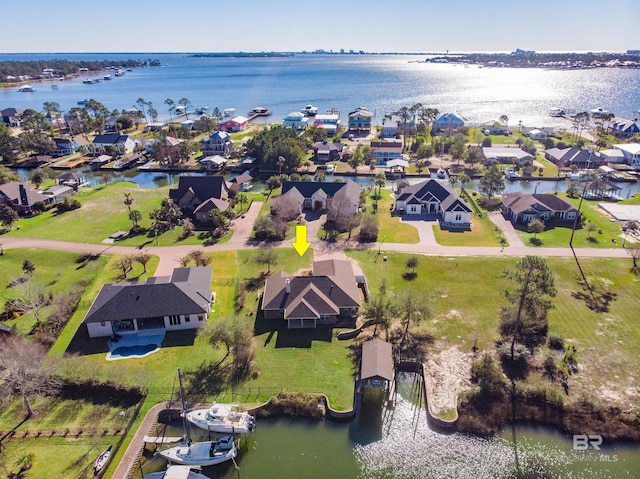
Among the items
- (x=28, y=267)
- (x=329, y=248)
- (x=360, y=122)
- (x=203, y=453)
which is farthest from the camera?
(x=360, y=122)

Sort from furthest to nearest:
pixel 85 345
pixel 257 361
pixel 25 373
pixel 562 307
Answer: pixel 562 307 → pixel 85 345 → pixel 257 361 → pixel 25 373

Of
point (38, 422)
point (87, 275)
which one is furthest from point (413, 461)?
point (87, 275)

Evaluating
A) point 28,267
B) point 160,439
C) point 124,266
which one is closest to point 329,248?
point 124,266

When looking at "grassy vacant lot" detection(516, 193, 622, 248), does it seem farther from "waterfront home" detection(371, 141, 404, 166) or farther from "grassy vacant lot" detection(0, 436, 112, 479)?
"grassy vacant lot" detection(0, 436, 112, 479)

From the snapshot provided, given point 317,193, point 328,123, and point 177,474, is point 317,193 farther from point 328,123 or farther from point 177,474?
point 328,123

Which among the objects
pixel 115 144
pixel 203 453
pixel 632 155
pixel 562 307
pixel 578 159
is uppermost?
pixel 632 155

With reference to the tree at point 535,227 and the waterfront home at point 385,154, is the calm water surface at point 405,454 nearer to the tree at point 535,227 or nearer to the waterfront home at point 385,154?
the tree at point 535,227

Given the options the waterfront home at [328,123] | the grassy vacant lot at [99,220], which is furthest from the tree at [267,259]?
the waterfront home at [328,123]

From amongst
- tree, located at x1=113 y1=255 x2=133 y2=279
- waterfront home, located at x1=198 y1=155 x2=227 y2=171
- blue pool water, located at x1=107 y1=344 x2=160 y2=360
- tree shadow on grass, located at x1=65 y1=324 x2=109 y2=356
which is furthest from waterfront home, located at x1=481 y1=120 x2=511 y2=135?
tree shadow on grass, located at x1=65 y1=324 x2=109 y2=356
